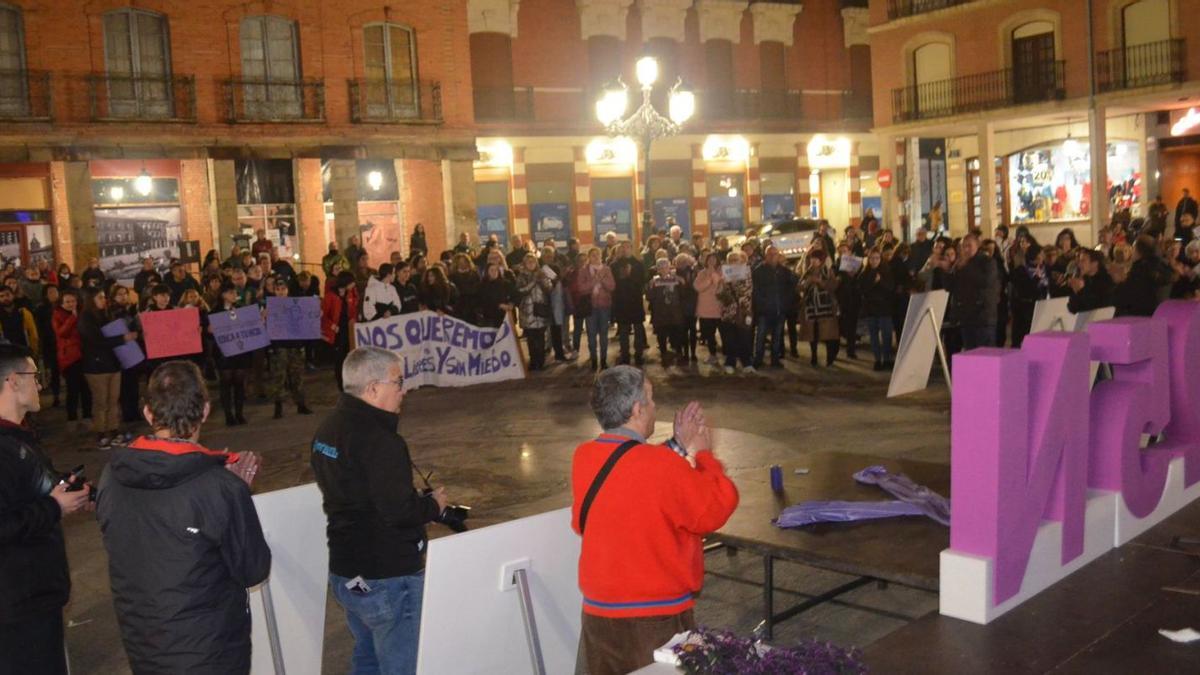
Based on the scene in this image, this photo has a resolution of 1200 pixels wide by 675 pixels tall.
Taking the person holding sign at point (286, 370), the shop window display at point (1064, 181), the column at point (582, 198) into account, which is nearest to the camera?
the person holding sign at point (286, 370)

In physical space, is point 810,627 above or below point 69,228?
below

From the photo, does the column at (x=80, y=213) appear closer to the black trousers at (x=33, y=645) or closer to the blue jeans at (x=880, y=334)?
the blue jeans at (x=880, y=334)

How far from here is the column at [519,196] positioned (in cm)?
3512

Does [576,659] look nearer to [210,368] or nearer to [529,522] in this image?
[529,522]

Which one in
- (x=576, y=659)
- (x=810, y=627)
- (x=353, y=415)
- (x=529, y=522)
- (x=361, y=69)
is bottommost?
(x=810, y=627)

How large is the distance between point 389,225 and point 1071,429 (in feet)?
84.6

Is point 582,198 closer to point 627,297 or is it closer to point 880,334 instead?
point 627,297

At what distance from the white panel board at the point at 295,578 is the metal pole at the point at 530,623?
3.84 ft

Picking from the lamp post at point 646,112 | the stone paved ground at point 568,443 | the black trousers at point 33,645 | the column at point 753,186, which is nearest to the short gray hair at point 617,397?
the black trousers at point 33,645

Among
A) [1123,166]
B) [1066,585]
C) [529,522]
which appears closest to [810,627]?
[1066,585]

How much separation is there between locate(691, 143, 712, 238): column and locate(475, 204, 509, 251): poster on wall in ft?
21.4

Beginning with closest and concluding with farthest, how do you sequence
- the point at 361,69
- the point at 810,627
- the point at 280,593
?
the point at 280,593 < the point at 810,627 < the point at 361,69

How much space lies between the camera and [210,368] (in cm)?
1755

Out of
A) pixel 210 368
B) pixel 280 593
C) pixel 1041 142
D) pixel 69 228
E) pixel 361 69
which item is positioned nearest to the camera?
pixel 280 593
